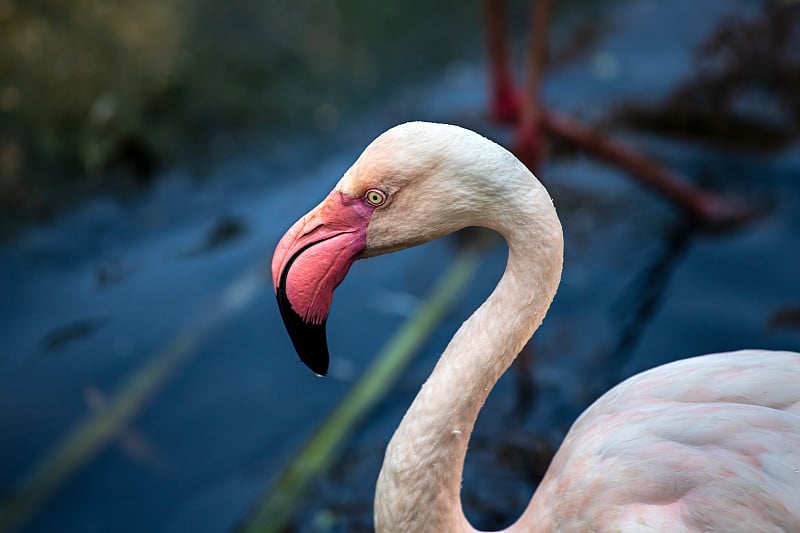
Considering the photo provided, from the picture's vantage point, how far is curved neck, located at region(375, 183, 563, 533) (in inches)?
69.4

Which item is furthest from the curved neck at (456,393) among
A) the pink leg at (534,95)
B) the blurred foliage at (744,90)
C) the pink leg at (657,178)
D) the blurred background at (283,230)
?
the blurred foliage at (744,90)

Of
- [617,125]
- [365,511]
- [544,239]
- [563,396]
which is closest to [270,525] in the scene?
[365,511]

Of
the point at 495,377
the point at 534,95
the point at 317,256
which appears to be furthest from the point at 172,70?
the point at 495,377

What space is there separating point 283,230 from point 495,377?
9.04 ft

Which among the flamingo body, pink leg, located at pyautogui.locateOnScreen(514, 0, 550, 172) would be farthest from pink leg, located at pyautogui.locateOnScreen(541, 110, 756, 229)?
the flamingo body

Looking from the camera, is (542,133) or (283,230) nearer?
(542,133)

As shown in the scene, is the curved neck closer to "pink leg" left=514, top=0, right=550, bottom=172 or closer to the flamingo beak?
the flamingo beak

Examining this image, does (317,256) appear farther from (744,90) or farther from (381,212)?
(744,90)

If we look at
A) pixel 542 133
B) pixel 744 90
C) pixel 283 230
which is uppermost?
pixel 542 133

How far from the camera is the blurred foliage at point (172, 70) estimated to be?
474cm

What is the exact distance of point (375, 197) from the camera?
5.68 feet

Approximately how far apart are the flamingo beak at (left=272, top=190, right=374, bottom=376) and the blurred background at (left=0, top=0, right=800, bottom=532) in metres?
1.42

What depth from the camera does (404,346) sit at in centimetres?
364

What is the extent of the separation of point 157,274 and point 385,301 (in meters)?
1.25
